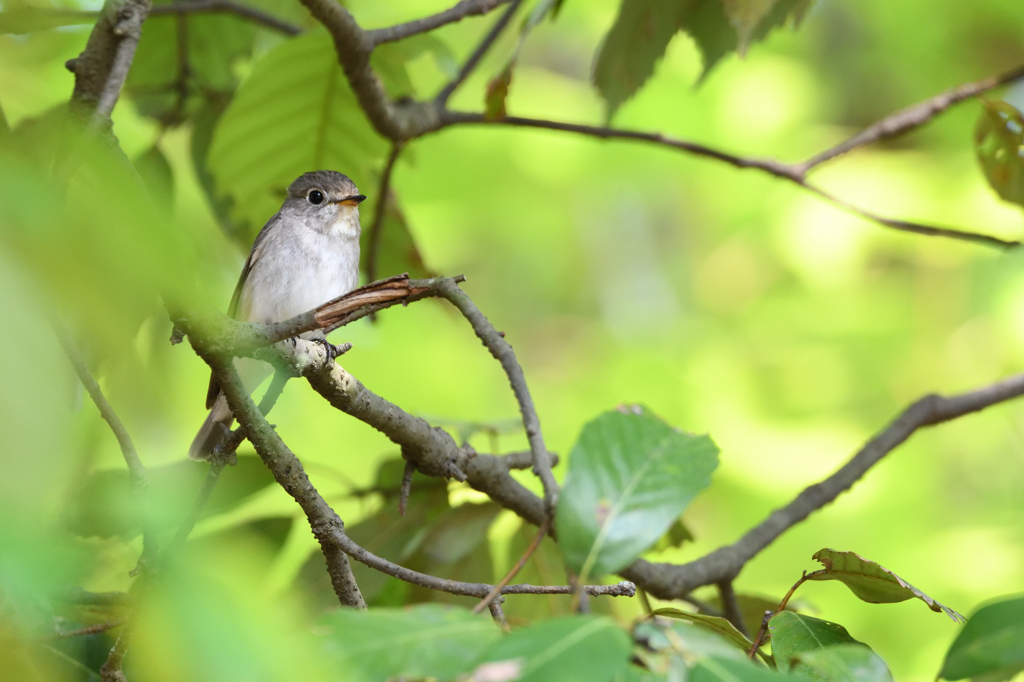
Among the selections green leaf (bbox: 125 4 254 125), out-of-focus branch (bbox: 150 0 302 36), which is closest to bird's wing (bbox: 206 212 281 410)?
green leaf (bbox: 125 4 254 125)

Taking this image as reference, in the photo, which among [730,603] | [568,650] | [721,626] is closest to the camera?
[568,650]

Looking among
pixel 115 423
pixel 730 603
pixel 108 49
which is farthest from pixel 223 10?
pixel 730 603

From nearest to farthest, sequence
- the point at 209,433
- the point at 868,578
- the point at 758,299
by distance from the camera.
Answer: the point at 868,578 → the point at 209,433 → the point at 758,299

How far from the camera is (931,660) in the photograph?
2900 millimetres

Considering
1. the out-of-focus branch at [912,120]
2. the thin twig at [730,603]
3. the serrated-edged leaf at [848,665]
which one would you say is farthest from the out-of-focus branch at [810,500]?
the serrated-edged leaf at [848,665]

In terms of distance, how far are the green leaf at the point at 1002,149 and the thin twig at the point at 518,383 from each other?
1579 millimetres

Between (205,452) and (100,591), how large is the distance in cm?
130

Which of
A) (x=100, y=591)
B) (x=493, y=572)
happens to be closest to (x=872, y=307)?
(x=493, y=572)

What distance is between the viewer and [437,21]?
186 centimetres

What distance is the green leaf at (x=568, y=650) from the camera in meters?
0.64

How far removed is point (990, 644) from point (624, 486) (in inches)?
14.4

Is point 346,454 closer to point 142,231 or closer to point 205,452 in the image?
point 205,452

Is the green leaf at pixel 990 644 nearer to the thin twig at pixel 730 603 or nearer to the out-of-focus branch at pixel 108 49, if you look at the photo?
the thin twig at pixel 730 603

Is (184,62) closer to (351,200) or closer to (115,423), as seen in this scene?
(351,200)
